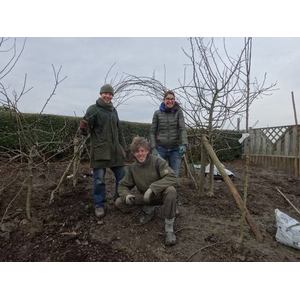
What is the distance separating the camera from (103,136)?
350 centimetres

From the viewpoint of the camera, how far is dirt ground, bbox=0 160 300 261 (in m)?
2.74

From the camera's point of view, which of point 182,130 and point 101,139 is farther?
point 182,130

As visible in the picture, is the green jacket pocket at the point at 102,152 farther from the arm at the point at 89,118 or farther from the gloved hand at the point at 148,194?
the gloved hand at the point at 148,194

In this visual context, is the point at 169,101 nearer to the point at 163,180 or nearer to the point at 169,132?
the point at 169,132

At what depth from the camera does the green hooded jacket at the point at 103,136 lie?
3457mm

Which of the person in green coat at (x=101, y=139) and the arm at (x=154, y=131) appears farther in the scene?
the arm at (x=154, y=131)

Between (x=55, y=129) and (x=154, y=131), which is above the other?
(x=55, y=129)

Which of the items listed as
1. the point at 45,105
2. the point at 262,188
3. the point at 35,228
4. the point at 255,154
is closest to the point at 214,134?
the point at 262,188

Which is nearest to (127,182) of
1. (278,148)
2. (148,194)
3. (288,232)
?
(148,194)

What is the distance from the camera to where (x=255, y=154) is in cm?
1162

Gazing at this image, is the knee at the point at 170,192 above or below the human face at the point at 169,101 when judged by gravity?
below

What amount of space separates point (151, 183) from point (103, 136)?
88 cm

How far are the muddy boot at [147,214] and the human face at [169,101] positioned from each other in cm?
136

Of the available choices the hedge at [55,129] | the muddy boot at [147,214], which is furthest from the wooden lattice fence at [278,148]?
the muddy boot at [147,214]
